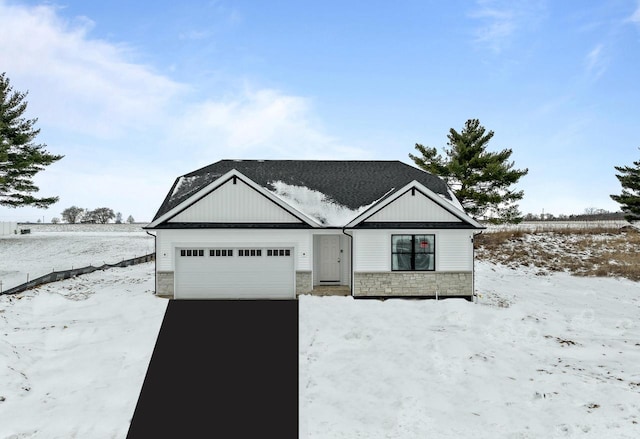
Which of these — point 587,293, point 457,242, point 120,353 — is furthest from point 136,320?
point 587,293

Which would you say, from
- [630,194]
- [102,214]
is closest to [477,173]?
[630,194]

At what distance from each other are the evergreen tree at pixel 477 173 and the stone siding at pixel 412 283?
1636cm

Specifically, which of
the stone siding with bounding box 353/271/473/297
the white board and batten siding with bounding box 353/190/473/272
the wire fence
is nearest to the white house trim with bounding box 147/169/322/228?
the white board and batten siding with bounding box 353/190/473/272

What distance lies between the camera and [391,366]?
9.20 m

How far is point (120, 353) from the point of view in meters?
9.97

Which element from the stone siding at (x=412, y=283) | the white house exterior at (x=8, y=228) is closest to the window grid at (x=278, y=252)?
the stone siding at (x=412, y=283)

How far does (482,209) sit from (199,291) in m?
24.8

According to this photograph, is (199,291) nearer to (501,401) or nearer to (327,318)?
(327,318)

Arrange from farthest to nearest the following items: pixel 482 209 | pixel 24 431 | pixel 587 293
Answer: pixel 482 209
pixel 587 293
pixel 24 431

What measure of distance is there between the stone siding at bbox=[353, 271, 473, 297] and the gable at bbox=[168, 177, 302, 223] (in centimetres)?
372

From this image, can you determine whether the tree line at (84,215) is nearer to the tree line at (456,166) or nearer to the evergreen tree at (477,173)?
the tree line at (456,166)

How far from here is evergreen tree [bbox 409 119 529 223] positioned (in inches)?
1194

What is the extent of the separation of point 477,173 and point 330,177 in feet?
55.5

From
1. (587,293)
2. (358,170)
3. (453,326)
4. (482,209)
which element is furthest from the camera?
(482,209)
